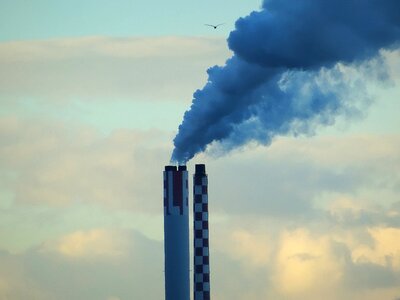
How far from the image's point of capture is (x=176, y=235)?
8994cm

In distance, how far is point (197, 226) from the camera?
92.4 meters

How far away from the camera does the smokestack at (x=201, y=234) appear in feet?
301

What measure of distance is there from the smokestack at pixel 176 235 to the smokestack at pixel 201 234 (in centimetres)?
134

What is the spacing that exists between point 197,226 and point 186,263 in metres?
3.01

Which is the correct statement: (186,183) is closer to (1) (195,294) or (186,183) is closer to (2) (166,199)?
(2) (166,199)

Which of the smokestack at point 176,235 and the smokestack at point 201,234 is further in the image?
the smokestack at point 201,234

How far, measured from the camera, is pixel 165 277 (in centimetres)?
9094

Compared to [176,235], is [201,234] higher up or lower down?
higher up

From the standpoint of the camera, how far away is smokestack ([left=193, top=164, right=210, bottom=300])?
91750 millimetres

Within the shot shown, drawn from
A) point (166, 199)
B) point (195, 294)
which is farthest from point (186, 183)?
point (195, 294)

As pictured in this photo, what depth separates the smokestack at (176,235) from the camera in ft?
295

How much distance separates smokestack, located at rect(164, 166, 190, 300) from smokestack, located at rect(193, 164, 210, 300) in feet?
4.40

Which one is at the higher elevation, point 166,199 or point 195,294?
point 166,199

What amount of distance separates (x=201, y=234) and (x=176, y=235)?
2.95 m
